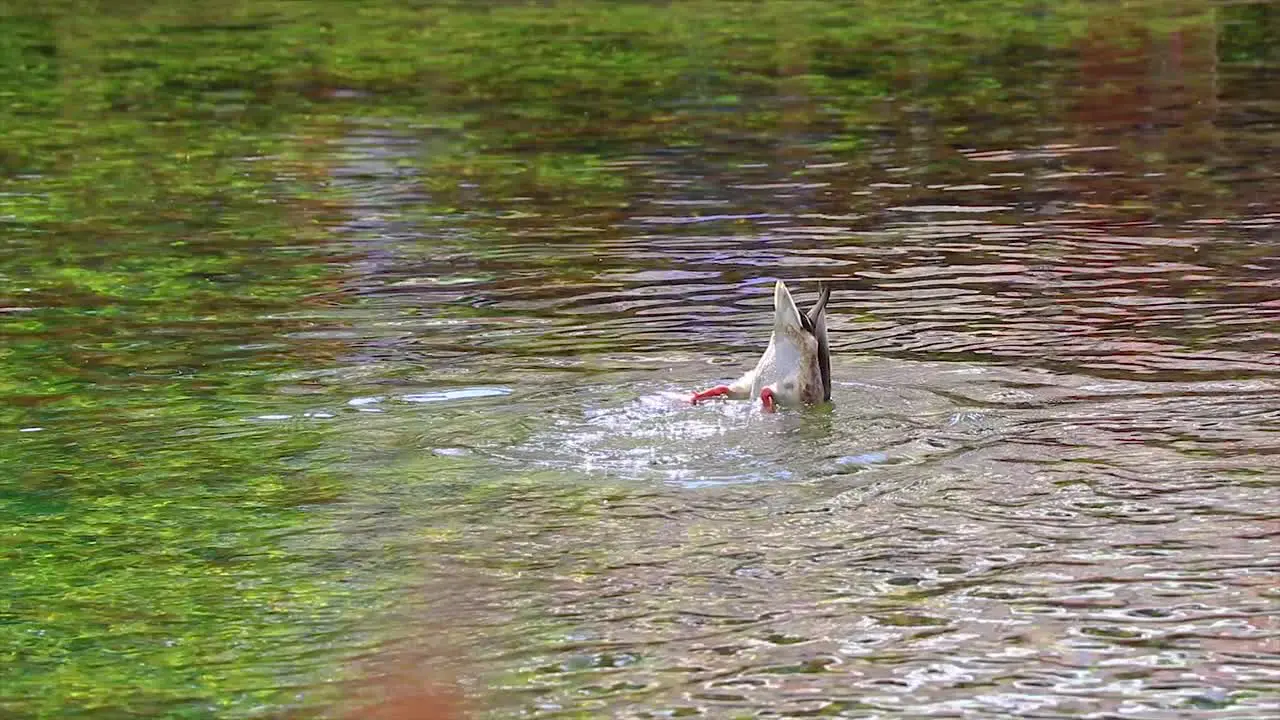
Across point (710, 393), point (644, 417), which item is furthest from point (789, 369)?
point (644, 417)

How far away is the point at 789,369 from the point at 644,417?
0.61 meters

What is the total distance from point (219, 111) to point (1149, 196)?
9.69m

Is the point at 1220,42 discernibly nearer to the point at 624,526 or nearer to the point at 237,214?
the point at 237,214

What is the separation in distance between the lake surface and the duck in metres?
0.08

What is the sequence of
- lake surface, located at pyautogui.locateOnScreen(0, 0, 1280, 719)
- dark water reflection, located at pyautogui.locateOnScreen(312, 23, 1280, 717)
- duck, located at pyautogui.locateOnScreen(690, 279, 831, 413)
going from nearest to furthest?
dark water reflection, located at pyautogui.locateOnScreen(312, 23, 1280, 717) → lake surface, located at pyautogui.locateOnScreen(0, 0, 1280, 719) → duck, located at pyautogui.locateOnScreen(690, 279, 831, 413)

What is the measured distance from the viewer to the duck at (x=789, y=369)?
9266 mm

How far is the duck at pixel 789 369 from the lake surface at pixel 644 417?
8 centimetres

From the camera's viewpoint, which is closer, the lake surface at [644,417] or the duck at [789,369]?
the lake surface at [644,417]

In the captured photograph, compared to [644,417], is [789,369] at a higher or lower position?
higher

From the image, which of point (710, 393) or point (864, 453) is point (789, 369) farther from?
point (864, 453)

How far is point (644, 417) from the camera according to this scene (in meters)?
9.36

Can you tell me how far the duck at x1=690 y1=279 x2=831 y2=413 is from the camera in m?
9.27

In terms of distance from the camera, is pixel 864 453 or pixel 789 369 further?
pixel 789 369

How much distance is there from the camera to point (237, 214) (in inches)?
609
